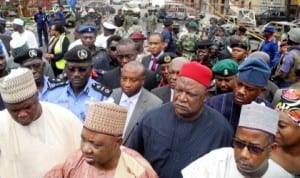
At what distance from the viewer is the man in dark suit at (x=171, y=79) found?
451 centimetres

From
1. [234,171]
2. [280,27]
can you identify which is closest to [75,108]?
[234,171]

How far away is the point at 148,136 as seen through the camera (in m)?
3.21

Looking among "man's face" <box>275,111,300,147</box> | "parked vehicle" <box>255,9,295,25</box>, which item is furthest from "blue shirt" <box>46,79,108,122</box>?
"parked vehicle" <box>255,9,295,25</box>

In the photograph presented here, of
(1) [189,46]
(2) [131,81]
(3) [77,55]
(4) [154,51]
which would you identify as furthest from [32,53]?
(1) [189,46]

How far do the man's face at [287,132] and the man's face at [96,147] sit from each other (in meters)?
1.11

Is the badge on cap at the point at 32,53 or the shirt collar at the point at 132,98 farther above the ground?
the badge on cap at the point at 32,53

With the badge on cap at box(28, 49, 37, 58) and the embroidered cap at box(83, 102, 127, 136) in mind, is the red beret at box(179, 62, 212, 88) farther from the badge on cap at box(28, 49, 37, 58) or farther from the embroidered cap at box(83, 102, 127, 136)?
the badge on cap at box(28, 49, 37, 58)

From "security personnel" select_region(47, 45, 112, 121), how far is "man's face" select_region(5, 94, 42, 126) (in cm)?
125

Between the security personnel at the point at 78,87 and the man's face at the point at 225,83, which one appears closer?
the security personnel at the point at 78,87

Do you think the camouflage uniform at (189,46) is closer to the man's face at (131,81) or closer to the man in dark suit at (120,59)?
the man in dark suit at (120,59)

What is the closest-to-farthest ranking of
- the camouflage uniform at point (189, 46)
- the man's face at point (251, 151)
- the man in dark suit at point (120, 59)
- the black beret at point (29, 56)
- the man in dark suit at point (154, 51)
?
the man's face at point (251, 151), the black beret at point (29, 56), the man in dark suit at point (120, 59), the man in dark suit at point (154, 51), the camouflage uniform at point (189, 46)

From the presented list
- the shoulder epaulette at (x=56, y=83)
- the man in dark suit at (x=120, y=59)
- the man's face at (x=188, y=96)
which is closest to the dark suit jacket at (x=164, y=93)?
the man in dark suit at (x=120, y=59)

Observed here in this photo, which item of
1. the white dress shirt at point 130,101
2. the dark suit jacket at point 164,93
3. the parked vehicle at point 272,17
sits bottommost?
the parked vehicle at point 272,17

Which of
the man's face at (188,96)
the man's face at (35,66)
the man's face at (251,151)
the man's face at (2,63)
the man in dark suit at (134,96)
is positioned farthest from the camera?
the man's face at (2,63)
